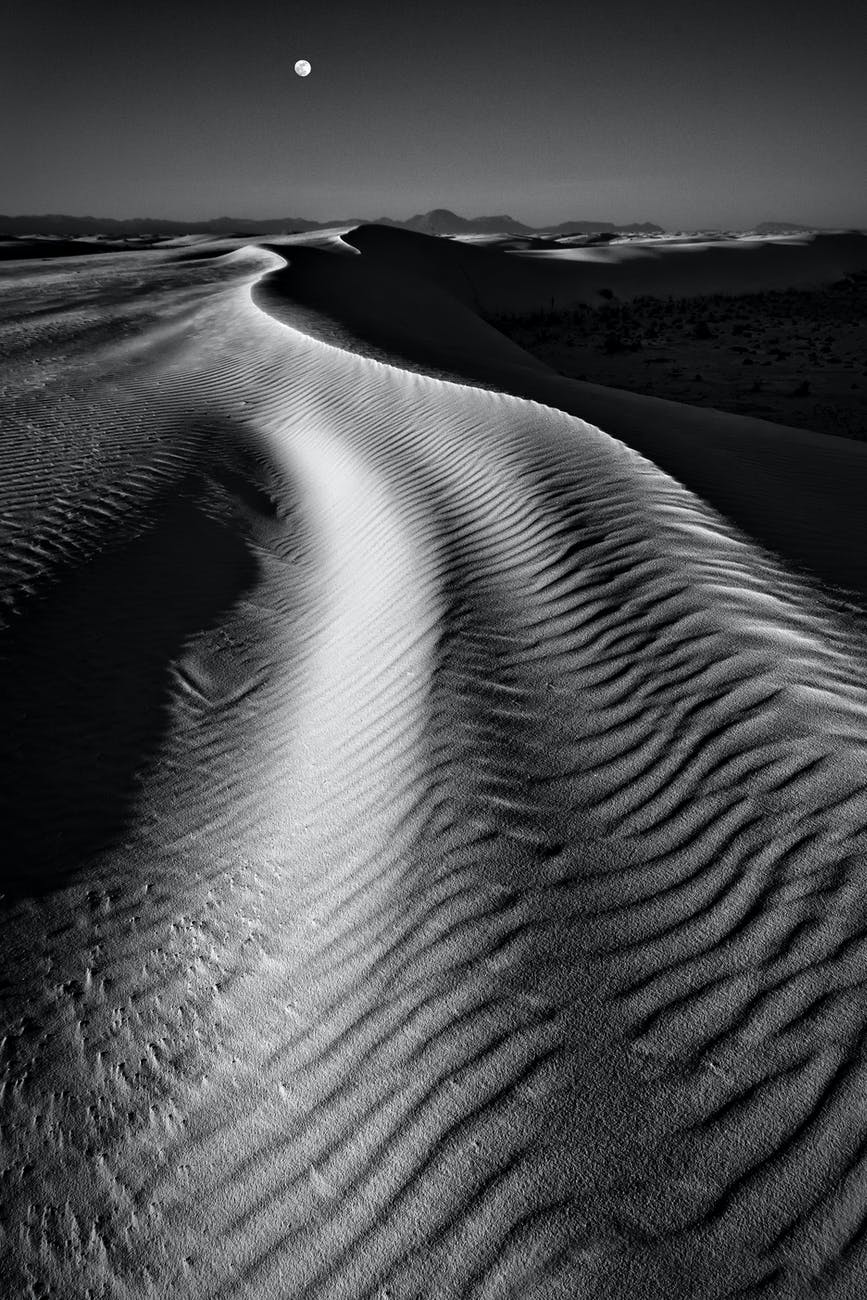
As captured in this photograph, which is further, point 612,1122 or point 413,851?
point 413,851

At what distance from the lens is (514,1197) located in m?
1.97

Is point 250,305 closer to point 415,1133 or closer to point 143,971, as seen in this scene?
point 143,971

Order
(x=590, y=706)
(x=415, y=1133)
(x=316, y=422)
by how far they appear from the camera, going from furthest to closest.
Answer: (x=316, y=422) < (x=590, y=706) < (x=415, y=1133)

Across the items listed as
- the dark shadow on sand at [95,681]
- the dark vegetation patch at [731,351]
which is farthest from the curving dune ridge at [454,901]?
the dark vegetation patch at [731,351]

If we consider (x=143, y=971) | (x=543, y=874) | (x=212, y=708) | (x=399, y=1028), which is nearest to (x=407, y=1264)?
(x=399, y=1028)

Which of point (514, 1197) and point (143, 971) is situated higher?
point (514, 1197)

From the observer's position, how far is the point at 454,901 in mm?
2766

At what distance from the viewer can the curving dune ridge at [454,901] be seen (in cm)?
199

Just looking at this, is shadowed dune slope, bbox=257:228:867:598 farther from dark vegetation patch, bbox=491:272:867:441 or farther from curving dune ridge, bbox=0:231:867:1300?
dark vegetation patch, bbox=491:272:867:441

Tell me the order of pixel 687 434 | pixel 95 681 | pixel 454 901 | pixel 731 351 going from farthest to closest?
pixel 731 351 → pixel 687 434 → pixel 95 681 → pixel 454 901

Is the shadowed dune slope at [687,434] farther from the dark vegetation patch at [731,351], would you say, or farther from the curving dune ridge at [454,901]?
the dark vegetation patch at [731,351]

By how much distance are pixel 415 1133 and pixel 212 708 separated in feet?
9.91

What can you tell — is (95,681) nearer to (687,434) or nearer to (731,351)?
(687,434)

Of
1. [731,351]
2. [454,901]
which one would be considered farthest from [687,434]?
[731,351]
